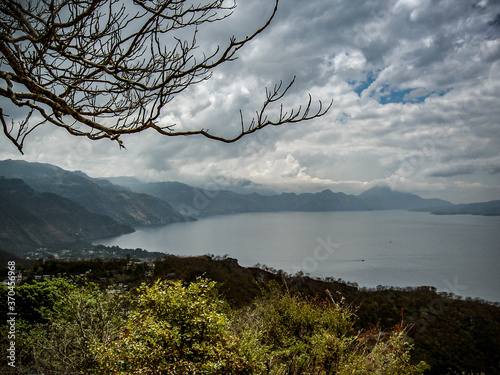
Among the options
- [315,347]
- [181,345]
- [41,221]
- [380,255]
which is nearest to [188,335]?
[181,345]

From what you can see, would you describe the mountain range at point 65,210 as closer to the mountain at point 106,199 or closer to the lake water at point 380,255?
the mountain at point 106,199

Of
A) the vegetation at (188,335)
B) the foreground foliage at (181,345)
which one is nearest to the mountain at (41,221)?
the vegetation at (188,335)

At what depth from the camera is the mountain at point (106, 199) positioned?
143m

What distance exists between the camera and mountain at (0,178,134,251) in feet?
273

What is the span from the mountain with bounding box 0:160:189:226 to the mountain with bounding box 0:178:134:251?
2068 cm

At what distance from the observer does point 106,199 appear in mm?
152875

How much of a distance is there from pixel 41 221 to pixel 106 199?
56765mm

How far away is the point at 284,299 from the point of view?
6.45 m

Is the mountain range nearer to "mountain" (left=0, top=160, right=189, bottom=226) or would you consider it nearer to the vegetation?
"mountain" (left=0, top=160, right=189, bottom=226)

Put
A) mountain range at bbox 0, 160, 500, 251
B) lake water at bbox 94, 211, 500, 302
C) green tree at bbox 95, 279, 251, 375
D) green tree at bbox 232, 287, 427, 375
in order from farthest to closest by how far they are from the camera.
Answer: mountain range at bbox 0, 160, 500, 251 → lake water at bbox 94, 211, 500, 302 → green tree at bbox 232, 287, 427, 375 → green tree at bbox 95, 279, 251, 375

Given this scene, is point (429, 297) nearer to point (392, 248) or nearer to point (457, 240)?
point (392, 248)

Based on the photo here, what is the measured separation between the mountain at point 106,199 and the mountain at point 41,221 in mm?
20680

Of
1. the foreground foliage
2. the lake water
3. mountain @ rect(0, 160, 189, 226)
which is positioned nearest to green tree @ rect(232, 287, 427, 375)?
the foreground foliage

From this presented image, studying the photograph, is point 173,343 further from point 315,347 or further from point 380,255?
point 380,255
